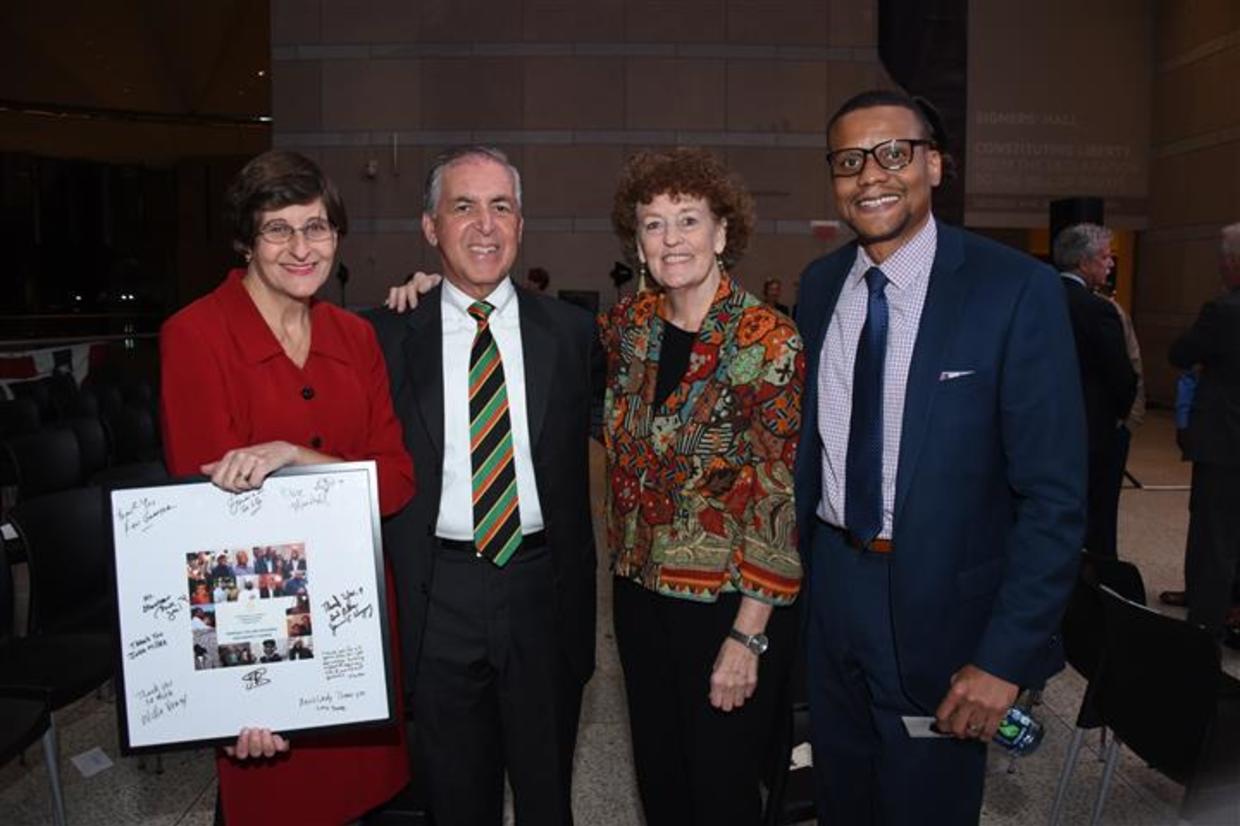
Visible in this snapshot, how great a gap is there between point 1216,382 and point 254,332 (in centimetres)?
474

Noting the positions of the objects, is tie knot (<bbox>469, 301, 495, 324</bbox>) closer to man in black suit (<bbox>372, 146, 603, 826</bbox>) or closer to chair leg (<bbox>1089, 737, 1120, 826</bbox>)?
man in black suit (<bbox>372, 146, 603, 826</bbox>)

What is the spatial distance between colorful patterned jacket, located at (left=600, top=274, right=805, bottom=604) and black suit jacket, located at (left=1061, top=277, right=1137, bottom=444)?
3580 millimetres

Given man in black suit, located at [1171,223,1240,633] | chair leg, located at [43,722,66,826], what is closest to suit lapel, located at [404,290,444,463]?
chair leg, located at [43,722,66,826]

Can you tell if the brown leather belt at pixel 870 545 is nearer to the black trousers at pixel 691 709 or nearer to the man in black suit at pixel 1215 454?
the black trousers at pixel 691 709

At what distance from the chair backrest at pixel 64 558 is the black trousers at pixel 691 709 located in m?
2.40

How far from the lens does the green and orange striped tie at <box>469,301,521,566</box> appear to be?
2180 millimetres

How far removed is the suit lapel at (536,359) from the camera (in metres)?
2.23

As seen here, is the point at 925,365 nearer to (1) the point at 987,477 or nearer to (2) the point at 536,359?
(1) the point at 987,477

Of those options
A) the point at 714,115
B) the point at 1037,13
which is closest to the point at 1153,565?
Result: the point at 714,115

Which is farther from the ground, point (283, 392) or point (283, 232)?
point (283, 232)

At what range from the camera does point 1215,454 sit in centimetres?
483

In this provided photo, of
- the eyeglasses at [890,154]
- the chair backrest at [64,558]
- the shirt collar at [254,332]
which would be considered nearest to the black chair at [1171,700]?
the eyeglasses at [890,154]

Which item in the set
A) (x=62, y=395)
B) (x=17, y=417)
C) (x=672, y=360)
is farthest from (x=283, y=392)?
(x=62, y=395)

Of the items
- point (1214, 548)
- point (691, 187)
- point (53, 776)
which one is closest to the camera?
point (691, 187)
